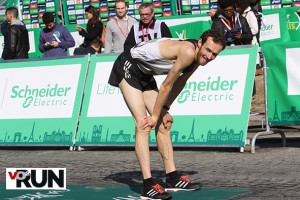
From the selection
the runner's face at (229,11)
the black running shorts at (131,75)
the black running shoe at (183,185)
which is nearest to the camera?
the black running shorts at (131,75)

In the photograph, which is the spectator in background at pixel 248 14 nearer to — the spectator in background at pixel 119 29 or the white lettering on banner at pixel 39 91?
the spectator in background at pixel 119 29

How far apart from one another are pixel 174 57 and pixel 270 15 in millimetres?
11916

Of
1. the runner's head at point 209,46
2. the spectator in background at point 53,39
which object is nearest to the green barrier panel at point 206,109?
the spectator in background at point 53,39

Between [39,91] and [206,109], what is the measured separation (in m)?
2.72

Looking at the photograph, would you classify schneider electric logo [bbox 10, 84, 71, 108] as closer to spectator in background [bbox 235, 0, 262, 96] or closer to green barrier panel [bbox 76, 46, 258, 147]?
green barrier panel [bbox 76, 46, 258, 147]

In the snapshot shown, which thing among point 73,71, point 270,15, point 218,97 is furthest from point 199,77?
point 270,15

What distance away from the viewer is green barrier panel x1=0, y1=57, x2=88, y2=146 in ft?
43.8

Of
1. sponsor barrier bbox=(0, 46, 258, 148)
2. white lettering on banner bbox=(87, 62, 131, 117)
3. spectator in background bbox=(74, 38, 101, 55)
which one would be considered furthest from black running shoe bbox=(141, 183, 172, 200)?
spectator in background bbox=(74, 38, 101, 55)

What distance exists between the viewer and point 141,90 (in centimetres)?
928

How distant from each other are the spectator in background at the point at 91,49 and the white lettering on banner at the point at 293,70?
14.6 ft

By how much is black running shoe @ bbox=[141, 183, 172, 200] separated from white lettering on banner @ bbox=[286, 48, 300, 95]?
426cm

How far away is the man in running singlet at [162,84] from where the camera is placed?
8.70m

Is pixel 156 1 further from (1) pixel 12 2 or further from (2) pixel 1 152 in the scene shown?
(2) pixel 1 152

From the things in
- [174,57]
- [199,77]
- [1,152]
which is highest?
[174,57]
